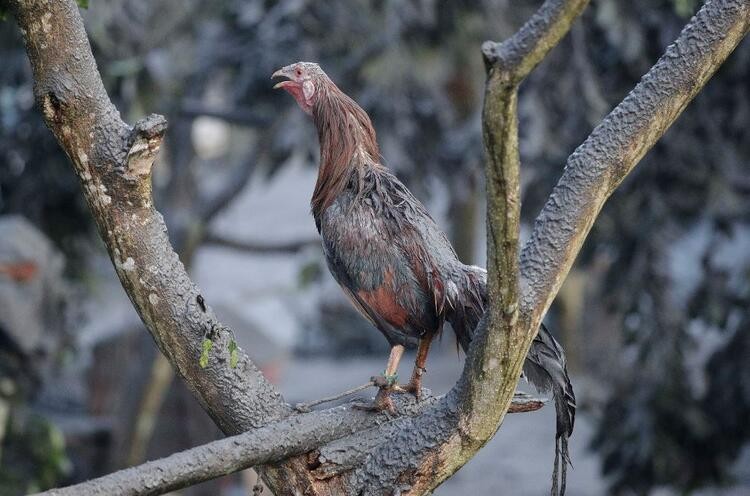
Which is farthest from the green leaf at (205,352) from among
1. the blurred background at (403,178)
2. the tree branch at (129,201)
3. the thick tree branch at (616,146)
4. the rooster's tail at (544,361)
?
the blurred background at (403,178)

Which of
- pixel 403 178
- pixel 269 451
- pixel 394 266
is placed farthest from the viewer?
pixel 403 178

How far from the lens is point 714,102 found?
7.43 m

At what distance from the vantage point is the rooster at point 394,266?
10.6 ft

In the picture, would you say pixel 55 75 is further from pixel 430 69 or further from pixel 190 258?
pixel 190 258

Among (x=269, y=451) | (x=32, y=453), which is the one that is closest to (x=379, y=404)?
(x=269, y=451)

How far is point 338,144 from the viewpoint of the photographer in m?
3.51

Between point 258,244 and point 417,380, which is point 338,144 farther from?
point 258,244

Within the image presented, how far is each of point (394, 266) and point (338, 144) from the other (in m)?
0.45

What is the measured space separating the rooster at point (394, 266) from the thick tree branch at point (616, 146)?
45 centimetres

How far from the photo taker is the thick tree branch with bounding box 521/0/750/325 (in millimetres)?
2770

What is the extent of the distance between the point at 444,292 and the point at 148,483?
1079 millimetres

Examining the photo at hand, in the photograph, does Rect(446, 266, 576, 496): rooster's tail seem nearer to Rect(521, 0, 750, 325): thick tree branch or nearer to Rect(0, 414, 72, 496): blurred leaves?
Rect(521, 0, 750, 325): thick tree branch

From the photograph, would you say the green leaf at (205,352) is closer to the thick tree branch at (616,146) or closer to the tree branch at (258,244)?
the thick tree branch at (616,146)

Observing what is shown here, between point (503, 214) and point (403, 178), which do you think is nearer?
point (503, 214)
